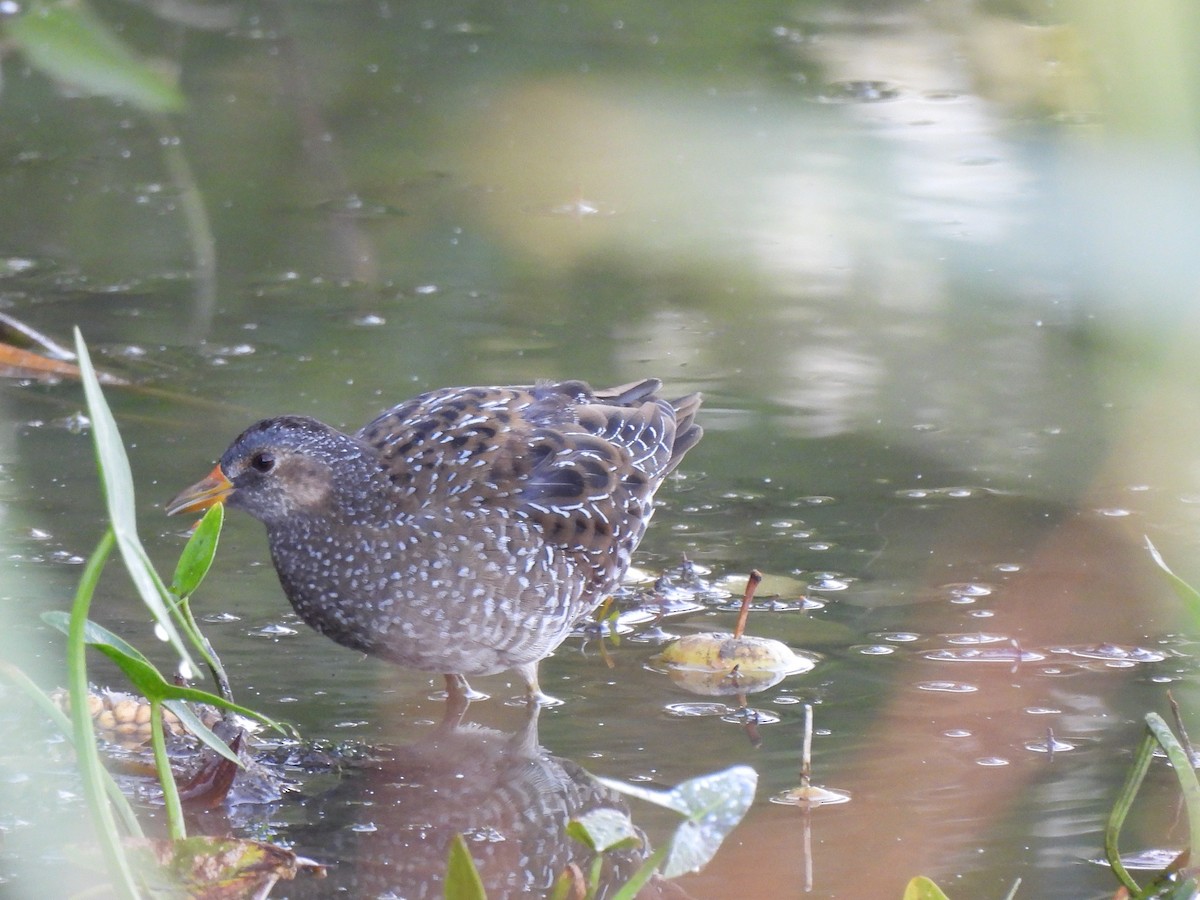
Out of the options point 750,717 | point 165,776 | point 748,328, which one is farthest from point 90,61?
point 748,328

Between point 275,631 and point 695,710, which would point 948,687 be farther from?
point 275,631

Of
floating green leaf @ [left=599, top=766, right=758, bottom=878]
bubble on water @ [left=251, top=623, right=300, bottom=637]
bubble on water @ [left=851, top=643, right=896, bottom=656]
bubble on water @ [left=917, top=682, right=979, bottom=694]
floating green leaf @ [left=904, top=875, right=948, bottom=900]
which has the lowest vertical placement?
bubble on water @ [left=851, top=643, right=896, bottom=656]

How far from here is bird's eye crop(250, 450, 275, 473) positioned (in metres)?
3.35

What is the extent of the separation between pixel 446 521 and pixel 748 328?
240 centimetres

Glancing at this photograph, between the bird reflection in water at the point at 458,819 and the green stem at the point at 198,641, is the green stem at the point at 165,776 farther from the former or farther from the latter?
the bird reflection in water at the point at 458,819

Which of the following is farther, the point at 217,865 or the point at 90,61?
the point at 217,865

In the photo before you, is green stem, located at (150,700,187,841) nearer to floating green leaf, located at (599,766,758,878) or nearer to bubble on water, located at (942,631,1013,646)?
floating green leaf, located at (599,766,758,878)

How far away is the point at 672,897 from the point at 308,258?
410cm

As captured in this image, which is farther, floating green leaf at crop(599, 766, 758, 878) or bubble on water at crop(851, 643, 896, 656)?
bubble on water at crop(851, 643, 896, 656)

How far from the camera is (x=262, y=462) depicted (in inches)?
132

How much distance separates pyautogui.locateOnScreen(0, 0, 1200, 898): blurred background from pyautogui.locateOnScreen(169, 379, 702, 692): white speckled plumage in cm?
15

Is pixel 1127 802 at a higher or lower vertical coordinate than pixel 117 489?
lower

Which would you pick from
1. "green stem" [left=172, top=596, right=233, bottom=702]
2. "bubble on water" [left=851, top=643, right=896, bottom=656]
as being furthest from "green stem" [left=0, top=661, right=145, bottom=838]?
"bubble on water" [left=851, top=643, right=896, bottom=656]

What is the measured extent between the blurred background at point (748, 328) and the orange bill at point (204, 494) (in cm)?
30
